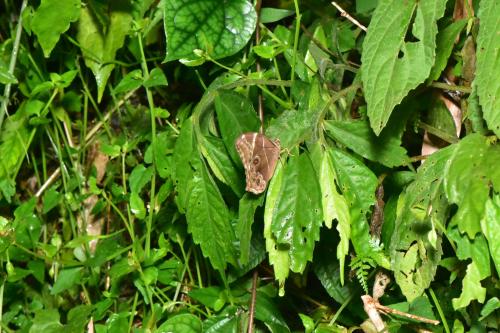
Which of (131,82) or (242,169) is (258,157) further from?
(131,82)

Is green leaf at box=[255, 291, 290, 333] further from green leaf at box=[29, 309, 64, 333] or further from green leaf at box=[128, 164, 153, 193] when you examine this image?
green leaf at box=[29, 309, 64, 333]

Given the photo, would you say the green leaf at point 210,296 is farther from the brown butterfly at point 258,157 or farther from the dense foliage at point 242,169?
the brown butterfly at point 258,157

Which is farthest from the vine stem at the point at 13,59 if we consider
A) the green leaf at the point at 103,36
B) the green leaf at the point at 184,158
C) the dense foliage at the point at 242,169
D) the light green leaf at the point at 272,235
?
the light green leaf at the point at 272,235

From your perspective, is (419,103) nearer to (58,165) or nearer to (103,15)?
(103,15)

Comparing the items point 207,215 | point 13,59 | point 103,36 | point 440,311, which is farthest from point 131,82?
point 440,311

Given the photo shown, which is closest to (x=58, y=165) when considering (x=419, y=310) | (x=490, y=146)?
(x=419, y=310)

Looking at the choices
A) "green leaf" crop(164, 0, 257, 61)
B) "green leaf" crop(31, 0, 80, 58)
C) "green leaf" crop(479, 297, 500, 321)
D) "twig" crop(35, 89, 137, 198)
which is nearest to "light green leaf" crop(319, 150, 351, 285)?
"green leaf" crop(479, 297, 500, 321)
